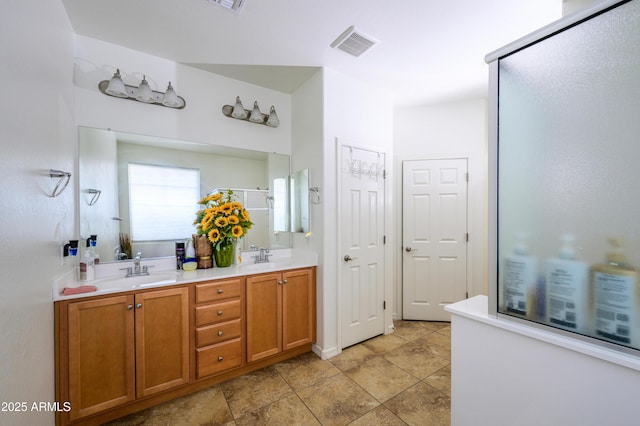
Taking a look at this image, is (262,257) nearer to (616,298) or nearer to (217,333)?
(217,333)

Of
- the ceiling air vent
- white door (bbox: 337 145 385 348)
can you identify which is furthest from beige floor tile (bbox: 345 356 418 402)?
the ceiling air vent

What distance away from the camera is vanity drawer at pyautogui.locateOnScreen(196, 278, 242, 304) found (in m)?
1.98

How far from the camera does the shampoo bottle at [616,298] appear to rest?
0.86 metres

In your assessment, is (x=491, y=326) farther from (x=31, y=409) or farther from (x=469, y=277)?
(x=469, y=277)

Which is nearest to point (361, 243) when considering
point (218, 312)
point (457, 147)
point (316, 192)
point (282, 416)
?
point (316, 192)

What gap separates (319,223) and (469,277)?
2.14 metres

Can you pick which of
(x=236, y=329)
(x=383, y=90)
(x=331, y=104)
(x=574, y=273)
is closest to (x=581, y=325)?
(x=574, y=273)

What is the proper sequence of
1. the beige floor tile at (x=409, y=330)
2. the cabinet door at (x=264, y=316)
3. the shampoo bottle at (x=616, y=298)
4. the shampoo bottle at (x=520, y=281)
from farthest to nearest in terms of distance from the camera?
the beige floor tile at (x=409, y=330)
the cabinet door at (x=264, y=316)
the shampoo bottle at (x=520, y=281)
the shampoo bottle at (x=616, y=298)

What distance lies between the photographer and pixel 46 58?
54.7 inches

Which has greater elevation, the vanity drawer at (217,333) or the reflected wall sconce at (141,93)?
the reflected wall sconce at (141,93)

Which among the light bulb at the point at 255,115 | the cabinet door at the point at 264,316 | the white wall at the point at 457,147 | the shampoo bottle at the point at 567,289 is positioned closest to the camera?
the shampoo bottle at the point at 567,289

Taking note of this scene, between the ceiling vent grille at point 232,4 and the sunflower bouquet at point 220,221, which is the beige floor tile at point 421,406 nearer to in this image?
the sunflower bouquet at point 220,221

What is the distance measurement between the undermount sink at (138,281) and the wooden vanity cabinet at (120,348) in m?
0.07

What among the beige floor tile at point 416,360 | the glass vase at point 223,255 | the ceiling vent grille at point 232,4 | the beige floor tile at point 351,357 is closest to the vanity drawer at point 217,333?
the glass vase at point 223,255
